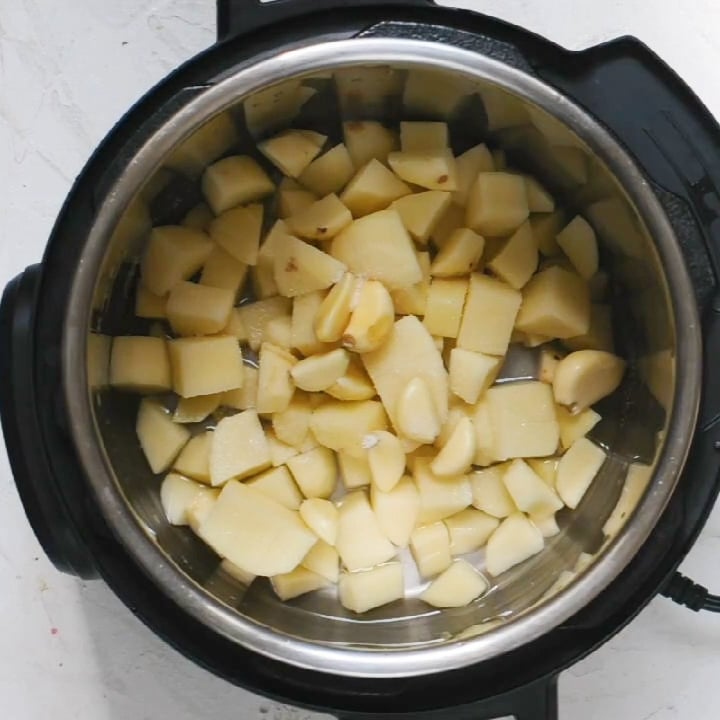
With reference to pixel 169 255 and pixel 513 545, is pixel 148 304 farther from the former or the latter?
pixel 513 545

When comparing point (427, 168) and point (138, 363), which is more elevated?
point (427, 168)

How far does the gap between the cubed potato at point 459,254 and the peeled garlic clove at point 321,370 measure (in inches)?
4.3

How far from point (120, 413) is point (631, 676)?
0.50 metres

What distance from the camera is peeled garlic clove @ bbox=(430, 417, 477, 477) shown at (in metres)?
0.86

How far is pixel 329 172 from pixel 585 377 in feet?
0.89

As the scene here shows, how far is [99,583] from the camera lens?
909 mm

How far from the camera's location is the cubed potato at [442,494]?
88 cm

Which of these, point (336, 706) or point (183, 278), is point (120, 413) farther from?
Result: point (336, 706)

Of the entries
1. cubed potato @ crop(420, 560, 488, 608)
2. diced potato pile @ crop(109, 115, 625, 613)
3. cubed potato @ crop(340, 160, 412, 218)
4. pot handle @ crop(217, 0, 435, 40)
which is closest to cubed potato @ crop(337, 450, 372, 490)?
diced potato pile @ crop(109, 115, 625, 613)

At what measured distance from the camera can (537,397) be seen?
884 mm

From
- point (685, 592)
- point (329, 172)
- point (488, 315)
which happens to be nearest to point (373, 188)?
point (329, 172)

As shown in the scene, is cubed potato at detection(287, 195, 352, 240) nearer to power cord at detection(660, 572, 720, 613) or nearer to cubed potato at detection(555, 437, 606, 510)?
cubed potato at detection(555, 437, 606, 510)

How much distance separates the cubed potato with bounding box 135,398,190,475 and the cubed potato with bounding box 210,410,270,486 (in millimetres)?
34

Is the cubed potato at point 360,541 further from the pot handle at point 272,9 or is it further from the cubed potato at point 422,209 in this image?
the pot handle at point 272,9
